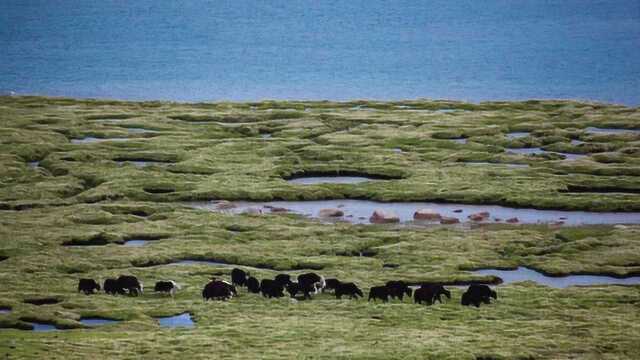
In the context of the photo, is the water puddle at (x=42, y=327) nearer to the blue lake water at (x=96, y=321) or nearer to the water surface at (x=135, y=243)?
the blue lake water at (x=96, y=321)

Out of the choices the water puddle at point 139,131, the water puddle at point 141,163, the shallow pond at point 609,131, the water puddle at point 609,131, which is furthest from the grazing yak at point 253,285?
the shallow pond at point 609,131

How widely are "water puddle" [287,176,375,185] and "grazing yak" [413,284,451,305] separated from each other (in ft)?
79.6

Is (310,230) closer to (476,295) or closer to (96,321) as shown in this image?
(476,295)

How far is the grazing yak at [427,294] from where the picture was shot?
42.5 metres

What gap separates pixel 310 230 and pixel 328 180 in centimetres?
1336

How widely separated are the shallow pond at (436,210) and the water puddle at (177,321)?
16.4 metres

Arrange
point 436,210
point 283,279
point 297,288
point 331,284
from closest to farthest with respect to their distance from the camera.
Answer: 1. point 297,288
2. point 331,284
3. point 283,279
4. point 436,210

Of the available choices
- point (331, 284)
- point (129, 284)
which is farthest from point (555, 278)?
point (129, 284)

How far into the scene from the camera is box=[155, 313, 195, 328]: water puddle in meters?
41.0

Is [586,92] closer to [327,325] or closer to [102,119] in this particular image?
[102,119]

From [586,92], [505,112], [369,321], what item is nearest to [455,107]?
[505,112]

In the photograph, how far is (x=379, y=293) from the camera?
4297 cm

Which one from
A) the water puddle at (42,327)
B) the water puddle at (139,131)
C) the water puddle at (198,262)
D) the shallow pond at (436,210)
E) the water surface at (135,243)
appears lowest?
the water puddle at (42,327)

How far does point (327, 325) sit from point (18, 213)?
23.8 meters
